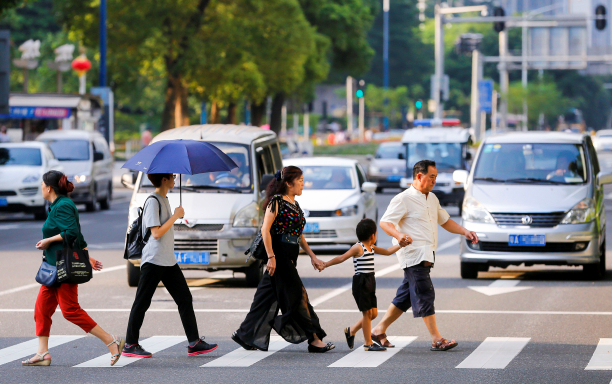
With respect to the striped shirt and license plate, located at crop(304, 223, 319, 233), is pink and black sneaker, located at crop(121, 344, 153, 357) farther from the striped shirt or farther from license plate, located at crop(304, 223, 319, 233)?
license plate, located at crop(304, 223, 319, 233)

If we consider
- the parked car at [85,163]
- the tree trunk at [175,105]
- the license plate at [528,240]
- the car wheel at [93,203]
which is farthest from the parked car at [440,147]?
the license plate at [528,240]

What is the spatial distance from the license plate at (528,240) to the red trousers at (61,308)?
21.8 feet

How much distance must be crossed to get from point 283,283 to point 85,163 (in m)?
18.9

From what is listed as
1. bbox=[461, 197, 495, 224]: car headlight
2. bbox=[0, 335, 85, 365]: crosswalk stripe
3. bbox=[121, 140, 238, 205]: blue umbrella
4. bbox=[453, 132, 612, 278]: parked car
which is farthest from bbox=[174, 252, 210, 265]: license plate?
bbox=[121, 140, 238, 205]: blue umbrella

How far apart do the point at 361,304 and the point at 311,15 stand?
50.1 m

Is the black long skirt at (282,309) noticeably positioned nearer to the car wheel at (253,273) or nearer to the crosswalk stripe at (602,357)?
the crosswalk stripe at (602,357)

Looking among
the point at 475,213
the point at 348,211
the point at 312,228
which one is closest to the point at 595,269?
the point at 475,213

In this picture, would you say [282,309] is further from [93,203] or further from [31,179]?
[93,203]

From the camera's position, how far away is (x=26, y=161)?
24750mm

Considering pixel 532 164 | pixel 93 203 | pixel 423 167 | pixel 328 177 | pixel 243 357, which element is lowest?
pixel 93 203

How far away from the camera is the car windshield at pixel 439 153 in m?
30.8

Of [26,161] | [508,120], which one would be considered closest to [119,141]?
[508,120]

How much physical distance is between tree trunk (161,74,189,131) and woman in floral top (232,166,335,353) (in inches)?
1355

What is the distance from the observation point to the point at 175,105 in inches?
1709
